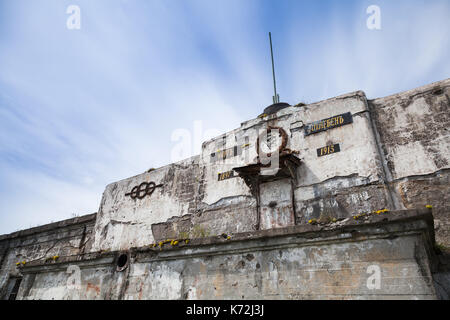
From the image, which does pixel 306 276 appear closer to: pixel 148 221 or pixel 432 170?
pixel 432 170

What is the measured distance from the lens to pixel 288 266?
169 inches

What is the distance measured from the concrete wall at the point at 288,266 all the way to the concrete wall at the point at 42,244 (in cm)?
620

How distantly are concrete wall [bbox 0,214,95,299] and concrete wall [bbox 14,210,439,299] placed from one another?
20.3 feet

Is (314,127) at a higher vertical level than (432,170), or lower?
higher

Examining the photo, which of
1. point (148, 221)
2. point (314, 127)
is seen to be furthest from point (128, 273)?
point (314, 127)

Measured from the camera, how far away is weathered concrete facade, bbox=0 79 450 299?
395cm

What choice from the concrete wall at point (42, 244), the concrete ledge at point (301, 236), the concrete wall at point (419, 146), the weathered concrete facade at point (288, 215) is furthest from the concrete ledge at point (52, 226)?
the concrete wall at point (419, 146)

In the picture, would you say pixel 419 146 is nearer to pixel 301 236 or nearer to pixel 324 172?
pixel 324 172

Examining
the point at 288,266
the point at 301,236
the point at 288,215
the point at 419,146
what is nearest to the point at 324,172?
the point at 288,215

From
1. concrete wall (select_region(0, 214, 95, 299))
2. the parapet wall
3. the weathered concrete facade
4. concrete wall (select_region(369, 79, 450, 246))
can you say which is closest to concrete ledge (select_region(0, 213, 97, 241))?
concrete wall (select_region(0, 214, 95, 299))

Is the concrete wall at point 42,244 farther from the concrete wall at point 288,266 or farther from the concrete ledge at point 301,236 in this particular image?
the concrete ledge at point 301,236

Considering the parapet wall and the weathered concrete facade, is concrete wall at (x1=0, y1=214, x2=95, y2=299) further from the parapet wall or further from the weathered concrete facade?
the parapet wall
